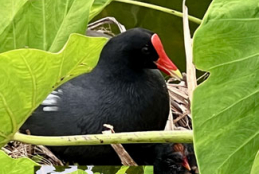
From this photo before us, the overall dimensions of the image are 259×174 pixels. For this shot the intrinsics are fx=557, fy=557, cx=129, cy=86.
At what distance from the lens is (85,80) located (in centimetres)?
87

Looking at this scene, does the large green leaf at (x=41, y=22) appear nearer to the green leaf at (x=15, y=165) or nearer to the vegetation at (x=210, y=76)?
the vegetation at (x=210, y=76)

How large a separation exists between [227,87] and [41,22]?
0.24 m

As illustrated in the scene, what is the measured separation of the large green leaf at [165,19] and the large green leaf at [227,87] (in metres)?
0.24

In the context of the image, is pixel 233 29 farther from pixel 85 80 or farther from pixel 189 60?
pixel 85 80

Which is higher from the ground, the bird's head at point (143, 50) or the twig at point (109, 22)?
the twig at point (109, 22)

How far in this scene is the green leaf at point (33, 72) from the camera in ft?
1.76

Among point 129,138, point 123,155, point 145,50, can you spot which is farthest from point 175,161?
point 129,138

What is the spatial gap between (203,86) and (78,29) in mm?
175

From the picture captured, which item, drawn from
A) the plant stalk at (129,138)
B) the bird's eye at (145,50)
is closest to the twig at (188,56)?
the plant stalk at (129,138)

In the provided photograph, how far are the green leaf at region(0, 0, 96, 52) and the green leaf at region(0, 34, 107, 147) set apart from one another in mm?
68

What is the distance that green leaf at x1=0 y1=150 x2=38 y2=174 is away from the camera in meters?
0.59

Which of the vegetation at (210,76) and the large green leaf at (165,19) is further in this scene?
the large green leaf at (165,19)

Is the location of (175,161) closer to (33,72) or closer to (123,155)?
(123,155)

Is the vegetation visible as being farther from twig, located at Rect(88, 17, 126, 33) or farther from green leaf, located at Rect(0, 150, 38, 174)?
twig, located at Rect(88, 17, 126, 33)
